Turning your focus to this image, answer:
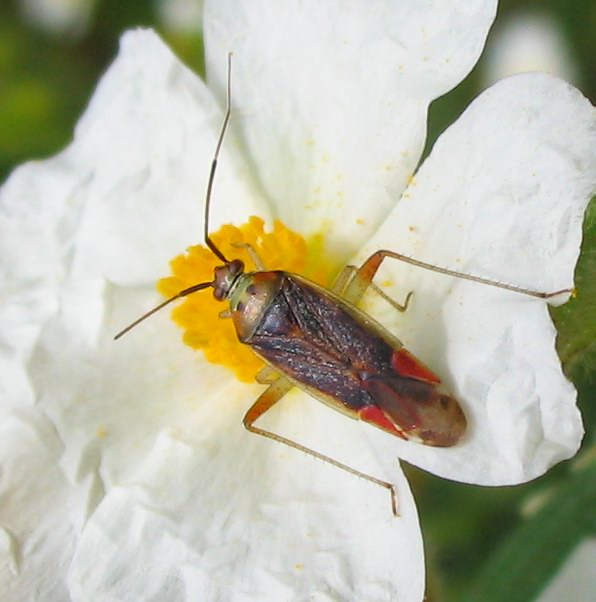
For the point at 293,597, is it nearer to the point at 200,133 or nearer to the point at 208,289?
the point at 208,289

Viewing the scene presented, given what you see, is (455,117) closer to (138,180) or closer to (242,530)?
(138,180)

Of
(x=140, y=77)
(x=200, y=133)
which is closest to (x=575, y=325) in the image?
(x=200, y=133)

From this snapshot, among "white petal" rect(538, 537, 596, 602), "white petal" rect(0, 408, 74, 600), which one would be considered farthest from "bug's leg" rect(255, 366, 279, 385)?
"white petal" rect(538, 537, 596, 602)

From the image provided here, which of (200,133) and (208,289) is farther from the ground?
(200,133)

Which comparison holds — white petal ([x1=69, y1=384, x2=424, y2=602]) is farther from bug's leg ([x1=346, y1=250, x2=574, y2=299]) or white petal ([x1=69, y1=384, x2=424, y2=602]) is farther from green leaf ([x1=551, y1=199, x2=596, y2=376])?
green leaf ([x1=551, y1=199, x2=596, y2=376])

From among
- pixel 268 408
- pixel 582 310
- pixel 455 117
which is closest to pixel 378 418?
pixel 268 408

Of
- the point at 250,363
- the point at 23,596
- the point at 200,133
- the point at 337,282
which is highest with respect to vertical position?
the point at 200,133
